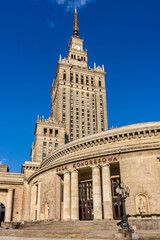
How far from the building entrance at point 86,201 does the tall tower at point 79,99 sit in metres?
53.3

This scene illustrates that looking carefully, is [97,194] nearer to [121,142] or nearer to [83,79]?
[121,142]

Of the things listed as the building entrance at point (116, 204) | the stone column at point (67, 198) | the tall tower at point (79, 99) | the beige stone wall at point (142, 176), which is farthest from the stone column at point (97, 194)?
the tall tower at point (79, 99)

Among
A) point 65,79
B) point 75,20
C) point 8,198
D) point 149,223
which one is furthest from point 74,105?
point 149,223

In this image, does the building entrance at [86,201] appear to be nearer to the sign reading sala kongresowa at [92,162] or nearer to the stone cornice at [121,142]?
the sign reading sala kongresowa at [92,162]

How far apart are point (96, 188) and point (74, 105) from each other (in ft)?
229

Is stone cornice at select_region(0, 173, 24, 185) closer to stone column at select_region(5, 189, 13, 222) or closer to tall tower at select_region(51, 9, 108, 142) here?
stone column at select_region(5, 189, 13, 222)

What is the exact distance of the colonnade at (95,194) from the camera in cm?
3094

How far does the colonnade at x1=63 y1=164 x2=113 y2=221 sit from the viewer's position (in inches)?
1218

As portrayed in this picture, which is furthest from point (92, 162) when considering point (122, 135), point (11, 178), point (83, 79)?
point (83, 79)

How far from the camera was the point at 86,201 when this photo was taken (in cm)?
3706

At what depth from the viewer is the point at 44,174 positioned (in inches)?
1644

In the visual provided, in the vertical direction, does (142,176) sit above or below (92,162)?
below

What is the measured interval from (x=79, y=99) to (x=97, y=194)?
240 ft

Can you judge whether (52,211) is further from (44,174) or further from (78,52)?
(78,52)
